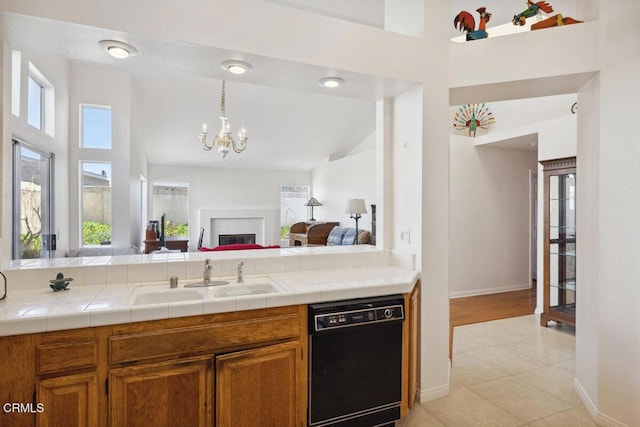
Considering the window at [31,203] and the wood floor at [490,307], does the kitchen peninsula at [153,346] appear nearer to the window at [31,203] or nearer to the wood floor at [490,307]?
the window at [31,203]

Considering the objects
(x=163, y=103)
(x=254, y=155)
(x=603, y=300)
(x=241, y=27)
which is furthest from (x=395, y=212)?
(x=254, y=155)

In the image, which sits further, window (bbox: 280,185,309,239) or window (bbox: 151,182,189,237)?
window (bbox: 280,185,309,239)

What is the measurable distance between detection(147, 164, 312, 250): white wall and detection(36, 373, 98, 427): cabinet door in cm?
785

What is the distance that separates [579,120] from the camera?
2.55 meters

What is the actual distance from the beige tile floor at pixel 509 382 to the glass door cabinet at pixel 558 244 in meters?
0.29

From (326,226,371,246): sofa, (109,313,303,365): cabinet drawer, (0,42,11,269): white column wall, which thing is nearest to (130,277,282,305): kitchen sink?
(109,313,303,365): cabinet drawer

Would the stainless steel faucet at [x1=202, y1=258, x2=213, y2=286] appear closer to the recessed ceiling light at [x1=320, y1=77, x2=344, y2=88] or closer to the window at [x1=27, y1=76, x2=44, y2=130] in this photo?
the recessed ceiling light at [x1=320, y1=77, x2=344, y2=88]

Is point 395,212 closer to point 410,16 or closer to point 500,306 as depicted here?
point 410,16

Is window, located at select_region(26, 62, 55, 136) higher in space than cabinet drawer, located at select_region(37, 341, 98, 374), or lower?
higher

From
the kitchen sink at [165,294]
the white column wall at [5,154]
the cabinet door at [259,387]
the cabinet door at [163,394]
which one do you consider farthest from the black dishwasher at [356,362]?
the white column wall at [5,154]

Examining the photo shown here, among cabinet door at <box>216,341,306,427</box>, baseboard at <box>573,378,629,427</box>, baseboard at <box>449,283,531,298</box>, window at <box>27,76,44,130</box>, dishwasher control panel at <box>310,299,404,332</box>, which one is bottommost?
baseboard at <box>573,378,629,427</box>

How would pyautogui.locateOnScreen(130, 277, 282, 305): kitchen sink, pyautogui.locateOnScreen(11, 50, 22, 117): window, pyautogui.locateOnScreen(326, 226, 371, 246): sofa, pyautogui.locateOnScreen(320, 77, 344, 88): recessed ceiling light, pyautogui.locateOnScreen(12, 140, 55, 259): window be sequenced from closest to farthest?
pyautogui.locateOnScreen(130, 277, 282, 305): kitchen sink
pyautogui.locateOnScreen(320, 77, 344, 88): recessed ceiling light
pyautogui.locateOnScreen(11, 50, 22, 117): window
pyautogui.locateOnScreen(12, 140, 55, 259): window
pyautogui.locateOnScreen(326, 226, 371, 246): sofa

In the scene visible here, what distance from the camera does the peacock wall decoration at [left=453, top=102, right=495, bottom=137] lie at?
5445 millimetres

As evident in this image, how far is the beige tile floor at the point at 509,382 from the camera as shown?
7.43 feet
